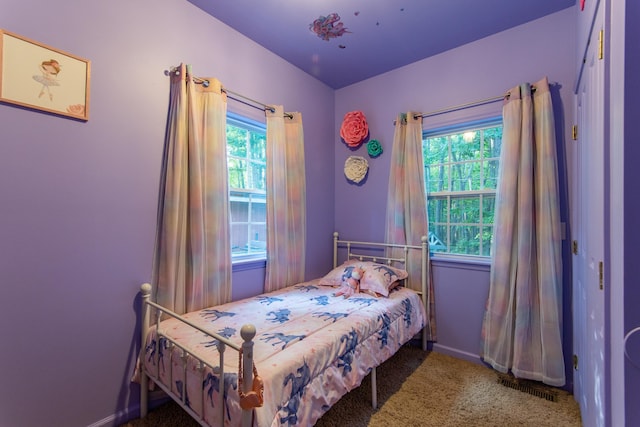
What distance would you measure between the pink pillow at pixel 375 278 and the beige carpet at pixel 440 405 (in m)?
0.63

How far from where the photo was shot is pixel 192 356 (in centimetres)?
135

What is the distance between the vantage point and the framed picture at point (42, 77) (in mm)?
1319

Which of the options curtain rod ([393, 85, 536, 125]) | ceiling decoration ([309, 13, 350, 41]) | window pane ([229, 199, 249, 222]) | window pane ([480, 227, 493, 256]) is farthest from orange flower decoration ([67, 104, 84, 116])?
window pane ([480, 227, 493, 256])

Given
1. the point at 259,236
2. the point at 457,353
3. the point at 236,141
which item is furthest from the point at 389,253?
the point at 236,141

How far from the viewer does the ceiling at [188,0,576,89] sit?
78.7 inches

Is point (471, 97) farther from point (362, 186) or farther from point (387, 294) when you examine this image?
point (387, 294)

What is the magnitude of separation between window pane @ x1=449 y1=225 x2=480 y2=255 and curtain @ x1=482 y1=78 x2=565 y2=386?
0.28m

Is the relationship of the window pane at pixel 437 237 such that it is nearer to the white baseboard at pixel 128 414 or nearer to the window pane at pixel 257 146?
the window pane at pixel 257 146

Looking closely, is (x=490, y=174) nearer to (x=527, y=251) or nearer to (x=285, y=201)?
(x=527, y=251)

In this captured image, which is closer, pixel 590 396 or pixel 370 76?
pixel 590 396

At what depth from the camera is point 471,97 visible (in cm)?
243

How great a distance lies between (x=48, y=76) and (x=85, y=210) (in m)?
0.70
